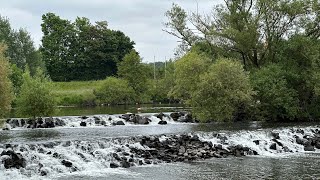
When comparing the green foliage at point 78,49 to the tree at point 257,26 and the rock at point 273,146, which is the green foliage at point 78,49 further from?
the rock at point 273,146

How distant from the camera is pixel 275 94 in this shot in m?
44.3

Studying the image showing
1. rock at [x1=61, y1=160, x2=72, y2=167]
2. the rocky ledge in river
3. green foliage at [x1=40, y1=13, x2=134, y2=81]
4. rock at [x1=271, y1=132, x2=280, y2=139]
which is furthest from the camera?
green foliage at [x1=40, y1=13, x2=134, y2=81]

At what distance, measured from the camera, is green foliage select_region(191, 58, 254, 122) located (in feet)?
140

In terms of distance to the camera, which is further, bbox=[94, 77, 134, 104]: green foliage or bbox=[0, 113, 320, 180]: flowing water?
bbox=[94, 77, 134, 104]: green foliage

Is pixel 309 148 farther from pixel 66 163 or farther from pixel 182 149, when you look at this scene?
pixel 66 163

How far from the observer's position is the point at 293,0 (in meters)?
49.0

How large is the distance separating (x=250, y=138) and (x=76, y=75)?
7662 cm

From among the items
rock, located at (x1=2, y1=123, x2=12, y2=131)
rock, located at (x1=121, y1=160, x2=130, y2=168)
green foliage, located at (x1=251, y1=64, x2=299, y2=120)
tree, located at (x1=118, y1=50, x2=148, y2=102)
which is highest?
tree, located at (x1=118, y1=50, x2=148, y2=102)

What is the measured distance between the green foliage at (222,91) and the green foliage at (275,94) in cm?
199

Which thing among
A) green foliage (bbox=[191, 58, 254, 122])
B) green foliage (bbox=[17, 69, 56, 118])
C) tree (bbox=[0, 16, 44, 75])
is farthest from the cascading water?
tree (bbox=[0, 16, 44, 75])

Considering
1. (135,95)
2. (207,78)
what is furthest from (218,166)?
(135,95)

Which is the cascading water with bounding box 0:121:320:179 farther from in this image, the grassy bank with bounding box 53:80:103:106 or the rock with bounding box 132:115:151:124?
the grassy bank with bounding box 53:80:103:106

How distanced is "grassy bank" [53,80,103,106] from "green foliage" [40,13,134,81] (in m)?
6.18

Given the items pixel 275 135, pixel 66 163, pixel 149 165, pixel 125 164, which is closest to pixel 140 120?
pixel 275 135
